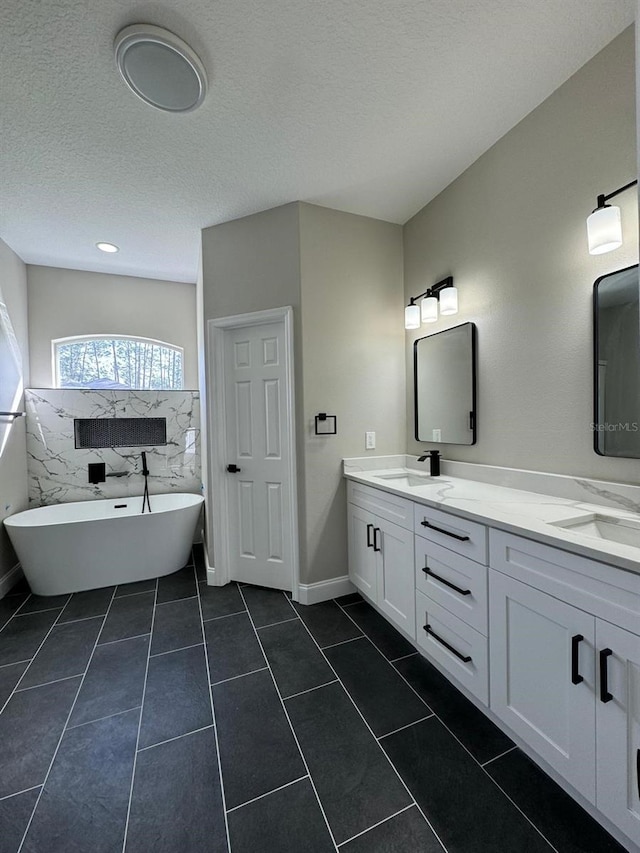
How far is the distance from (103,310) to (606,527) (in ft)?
14.6

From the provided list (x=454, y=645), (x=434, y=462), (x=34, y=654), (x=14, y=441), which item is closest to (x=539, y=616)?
(x=454, y=645)

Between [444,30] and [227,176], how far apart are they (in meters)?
1.33

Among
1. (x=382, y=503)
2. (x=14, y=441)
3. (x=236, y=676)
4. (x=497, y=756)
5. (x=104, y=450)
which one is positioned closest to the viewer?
(x=497, y=756)

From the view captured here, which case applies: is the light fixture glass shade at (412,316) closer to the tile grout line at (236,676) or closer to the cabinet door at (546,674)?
the cabinet door at (546,674)

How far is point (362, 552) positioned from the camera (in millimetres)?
2365

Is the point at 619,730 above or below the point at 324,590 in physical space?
above

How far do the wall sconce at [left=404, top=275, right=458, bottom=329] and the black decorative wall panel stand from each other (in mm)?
2726

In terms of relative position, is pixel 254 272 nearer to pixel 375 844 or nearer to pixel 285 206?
pixel 285 206

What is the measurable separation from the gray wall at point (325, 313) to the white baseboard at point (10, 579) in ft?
7.73

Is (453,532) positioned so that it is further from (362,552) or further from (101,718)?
(101,718)

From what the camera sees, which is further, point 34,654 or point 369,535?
point 369,535

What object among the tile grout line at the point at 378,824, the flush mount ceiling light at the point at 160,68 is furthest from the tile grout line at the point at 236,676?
the flush mount ceiling light at the point at 160,68

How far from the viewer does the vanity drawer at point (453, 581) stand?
143 centimetres

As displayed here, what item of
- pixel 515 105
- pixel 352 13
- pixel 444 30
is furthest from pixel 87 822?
pixel 515 105
